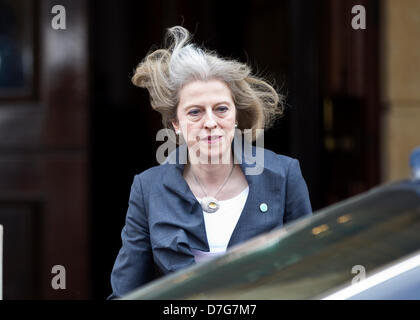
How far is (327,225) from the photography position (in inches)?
85.0

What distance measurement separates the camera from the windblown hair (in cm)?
193

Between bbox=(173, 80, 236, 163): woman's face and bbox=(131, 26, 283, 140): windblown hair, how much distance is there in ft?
Answer: 0.07

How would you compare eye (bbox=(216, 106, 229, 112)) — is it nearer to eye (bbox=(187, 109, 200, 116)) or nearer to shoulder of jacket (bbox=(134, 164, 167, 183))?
eye (bbox=(187, 109, 200, 116))

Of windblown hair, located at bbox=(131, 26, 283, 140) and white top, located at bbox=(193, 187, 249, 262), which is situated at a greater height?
windblown hair, located at bbox=(131, 26, 283, 140)

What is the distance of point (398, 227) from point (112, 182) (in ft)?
11.6

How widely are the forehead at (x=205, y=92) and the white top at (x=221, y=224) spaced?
0.24 meters

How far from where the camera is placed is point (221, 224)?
193 cm
